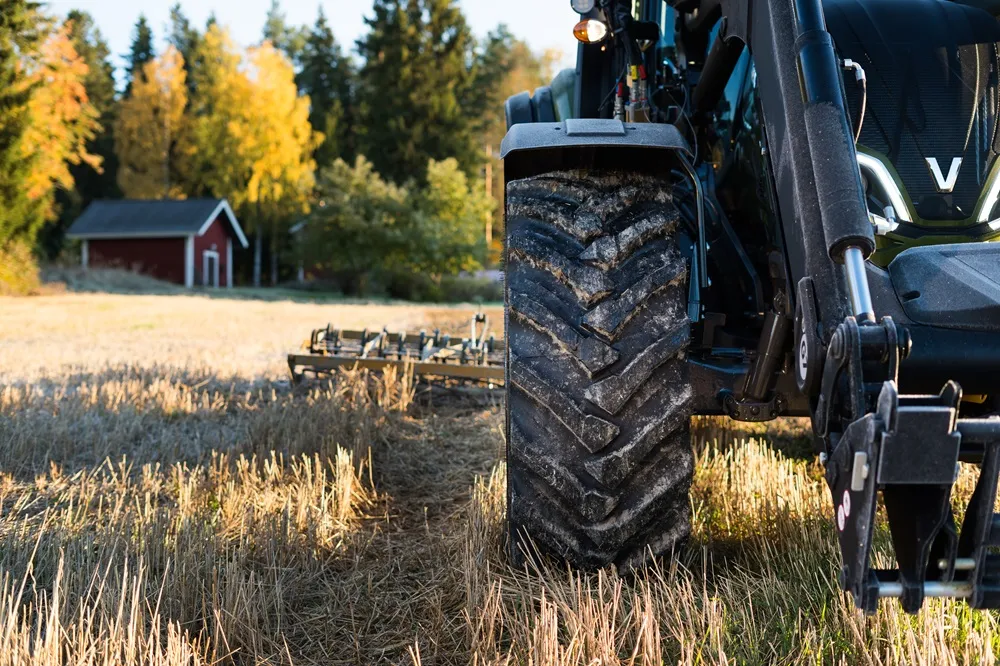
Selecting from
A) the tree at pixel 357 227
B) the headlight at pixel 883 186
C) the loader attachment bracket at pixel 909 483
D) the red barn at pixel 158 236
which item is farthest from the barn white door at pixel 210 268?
the loader attachment bracket at pixel 909 483

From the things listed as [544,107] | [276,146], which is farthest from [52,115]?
[544,107]

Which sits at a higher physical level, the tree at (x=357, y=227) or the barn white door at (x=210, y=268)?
the tree at (x=357, y=227)

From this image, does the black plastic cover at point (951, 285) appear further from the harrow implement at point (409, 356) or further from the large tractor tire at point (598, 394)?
the harrow implement at point (409, 356)

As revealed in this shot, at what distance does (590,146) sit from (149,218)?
3976 centimetres

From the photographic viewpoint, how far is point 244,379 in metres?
7.08

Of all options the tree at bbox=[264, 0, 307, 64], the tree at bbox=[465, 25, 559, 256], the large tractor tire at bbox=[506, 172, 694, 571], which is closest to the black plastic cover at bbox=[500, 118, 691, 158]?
the large tractor tire at bbox=[506, 172, 694, 571]

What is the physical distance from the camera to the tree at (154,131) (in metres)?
44.1

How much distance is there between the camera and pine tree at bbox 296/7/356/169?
48.5 metres

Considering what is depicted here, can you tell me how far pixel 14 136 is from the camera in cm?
2503

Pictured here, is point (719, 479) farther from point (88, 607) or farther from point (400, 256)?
point (400, 256)

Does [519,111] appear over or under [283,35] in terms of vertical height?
under

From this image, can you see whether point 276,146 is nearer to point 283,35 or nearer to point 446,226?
point 446,226

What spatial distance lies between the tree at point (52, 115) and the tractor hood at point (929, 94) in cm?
2758

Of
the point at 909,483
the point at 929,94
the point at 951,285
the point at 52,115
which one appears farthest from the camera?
the point at 52,115
